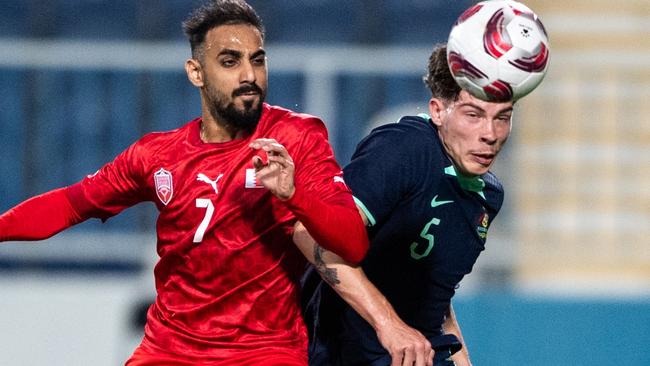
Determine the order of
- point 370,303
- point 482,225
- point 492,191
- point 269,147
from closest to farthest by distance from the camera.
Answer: point 269,147
point 370,303
point 482,225
point 492,191

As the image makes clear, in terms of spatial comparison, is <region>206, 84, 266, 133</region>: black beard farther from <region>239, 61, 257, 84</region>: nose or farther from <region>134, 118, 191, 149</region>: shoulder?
<region>134, 118, 191, 149</region>: shoulder

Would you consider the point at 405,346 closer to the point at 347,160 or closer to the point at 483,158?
the point at 483,158

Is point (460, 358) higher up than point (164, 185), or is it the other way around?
point (164, 185)

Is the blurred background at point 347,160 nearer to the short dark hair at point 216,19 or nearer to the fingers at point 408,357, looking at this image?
the short dark hair at point 216,19

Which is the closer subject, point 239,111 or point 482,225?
point 239,111

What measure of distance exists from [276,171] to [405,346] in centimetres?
72

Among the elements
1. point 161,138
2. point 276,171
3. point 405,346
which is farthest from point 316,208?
point 161,138

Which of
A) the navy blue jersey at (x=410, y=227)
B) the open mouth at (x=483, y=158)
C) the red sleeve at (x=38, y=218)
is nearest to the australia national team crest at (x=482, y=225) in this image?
the navy blue jersey at (x=410, y=227)

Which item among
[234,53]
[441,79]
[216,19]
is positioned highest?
[216,19]

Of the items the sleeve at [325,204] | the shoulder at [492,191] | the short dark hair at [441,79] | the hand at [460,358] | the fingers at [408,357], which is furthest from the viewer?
the hand at [460,358]

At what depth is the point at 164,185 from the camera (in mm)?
4914

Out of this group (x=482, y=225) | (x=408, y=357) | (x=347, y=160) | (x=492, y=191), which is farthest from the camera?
(x=347, y=160)

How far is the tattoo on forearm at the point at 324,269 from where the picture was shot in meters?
4.54

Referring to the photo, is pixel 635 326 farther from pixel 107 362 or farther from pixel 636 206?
pixel 107 362
